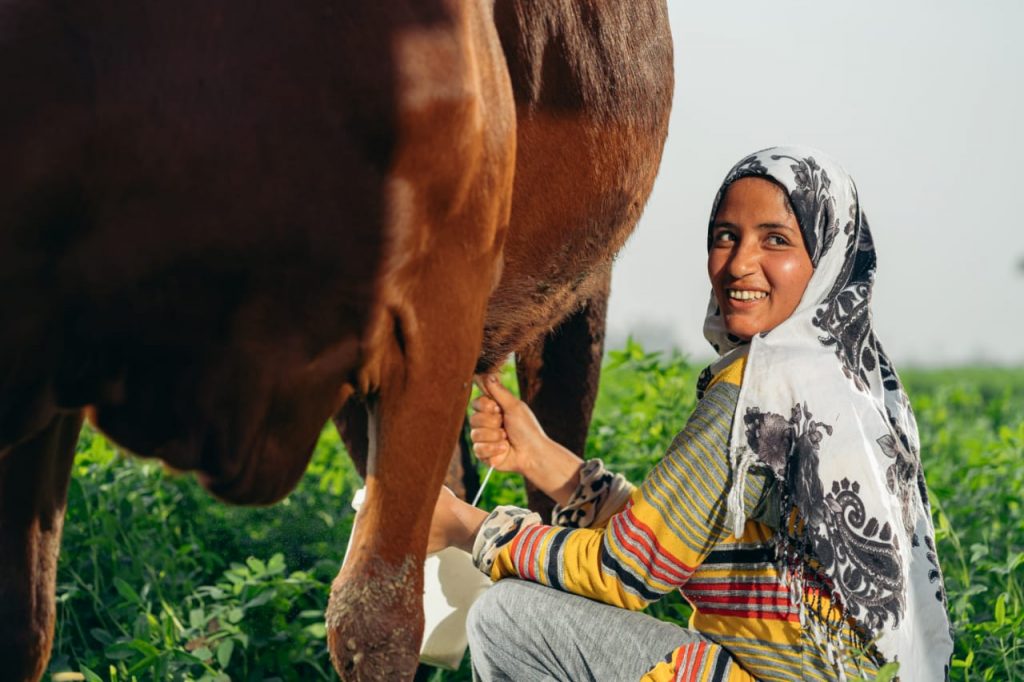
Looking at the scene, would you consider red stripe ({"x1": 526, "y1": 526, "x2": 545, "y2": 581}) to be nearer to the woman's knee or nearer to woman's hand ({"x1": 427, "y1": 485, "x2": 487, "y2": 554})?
the woman's knee

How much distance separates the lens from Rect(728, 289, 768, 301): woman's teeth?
2391mm

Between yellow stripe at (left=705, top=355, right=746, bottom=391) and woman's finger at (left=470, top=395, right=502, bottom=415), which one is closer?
yellow stripe at (left=705, top=355, right=746, bottom=391)

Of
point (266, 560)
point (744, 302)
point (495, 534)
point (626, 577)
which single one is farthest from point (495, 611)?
point (266, 560)

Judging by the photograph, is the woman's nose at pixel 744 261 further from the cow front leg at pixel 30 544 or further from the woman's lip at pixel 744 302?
the cow front leg at pixel 30 544

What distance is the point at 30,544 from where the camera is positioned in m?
2.38

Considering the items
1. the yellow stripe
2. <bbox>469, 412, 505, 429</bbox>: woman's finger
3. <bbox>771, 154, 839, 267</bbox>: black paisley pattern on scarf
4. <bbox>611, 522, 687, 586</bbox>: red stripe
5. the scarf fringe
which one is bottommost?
<bbox>611, 522, 687, 586</bbox>: red stripe

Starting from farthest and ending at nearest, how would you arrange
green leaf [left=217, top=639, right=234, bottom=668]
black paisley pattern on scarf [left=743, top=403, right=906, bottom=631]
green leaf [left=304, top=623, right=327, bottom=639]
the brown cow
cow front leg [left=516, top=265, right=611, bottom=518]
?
cow front leg [left=516, top=265, right=611, bottom=518] → green leaf [left=304, top=623, right=327, bottom=639] → green leaf [left=217, top=639, right=234, bottom=668] → black paisley pattern on scarf [left=743, top=403, right=906, bottom=631] → the brown cow

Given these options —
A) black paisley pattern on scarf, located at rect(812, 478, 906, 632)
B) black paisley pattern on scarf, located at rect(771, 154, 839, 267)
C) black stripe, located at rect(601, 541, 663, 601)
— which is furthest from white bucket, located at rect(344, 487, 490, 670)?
black paisley pattern on scarf, located at rect(771, 154, 839, 267)

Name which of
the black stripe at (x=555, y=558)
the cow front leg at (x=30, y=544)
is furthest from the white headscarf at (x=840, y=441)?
the cow front leg at (x=30, y=544)

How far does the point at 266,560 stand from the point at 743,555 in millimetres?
1917

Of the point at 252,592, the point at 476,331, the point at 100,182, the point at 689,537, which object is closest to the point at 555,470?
the point at 689,537

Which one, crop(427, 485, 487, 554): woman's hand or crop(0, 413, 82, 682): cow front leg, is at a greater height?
crop(427, 485, 487, 554): woman's hand

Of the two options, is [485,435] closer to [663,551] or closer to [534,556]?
[534,556]

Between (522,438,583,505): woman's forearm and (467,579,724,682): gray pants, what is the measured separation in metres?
0.31
